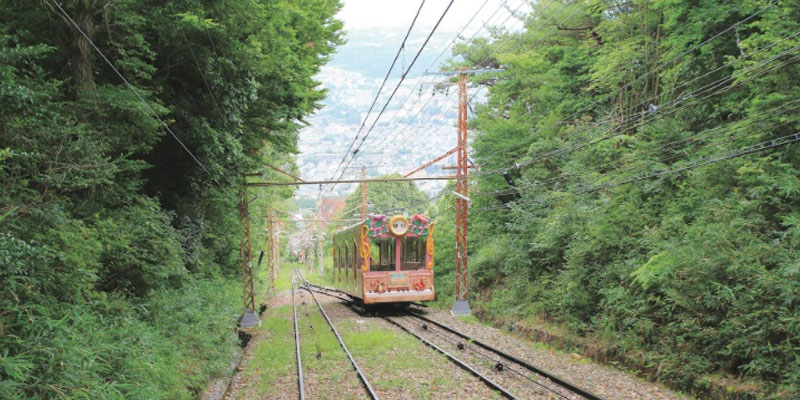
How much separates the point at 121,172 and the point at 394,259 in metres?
9.83

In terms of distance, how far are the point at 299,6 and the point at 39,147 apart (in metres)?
9.07

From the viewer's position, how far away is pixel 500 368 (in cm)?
Result: 914

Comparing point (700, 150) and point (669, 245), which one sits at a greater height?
point (700, 150)

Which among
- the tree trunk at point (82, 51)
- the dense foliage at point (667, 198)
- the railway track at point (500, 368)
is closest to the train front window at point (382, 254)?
the railway track at point (500, 368)

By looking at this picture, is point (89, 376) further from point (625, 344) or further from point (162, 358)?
point (625, 344)

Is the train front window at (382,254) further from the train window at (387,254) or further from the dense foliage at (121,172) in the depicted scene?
the dense foliage at (121,172)

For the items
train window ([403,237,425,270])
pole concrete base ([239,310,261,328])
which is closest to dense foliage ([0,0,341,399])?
pole concrete base ([239,310,261,328])

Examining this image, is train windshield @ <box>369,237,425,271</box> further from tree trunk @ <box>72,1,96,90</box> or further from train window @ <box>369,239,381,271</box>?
tree trunk @ <box>72,1,96,90</box>

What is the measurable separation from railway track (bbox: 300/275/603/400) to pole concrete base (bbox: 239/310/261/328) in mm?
5377

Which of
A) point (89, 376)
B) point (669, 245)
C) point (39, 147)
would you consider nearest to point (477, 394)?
point (669, 245)

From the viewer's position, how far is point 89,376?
189 inches

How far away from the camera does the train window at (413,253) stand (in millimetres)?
17031

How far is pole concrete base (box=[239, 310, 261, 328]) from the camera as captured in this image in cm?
1669

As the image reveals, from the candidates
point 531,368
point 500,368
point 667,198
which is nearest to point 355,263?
→ point 500,368
